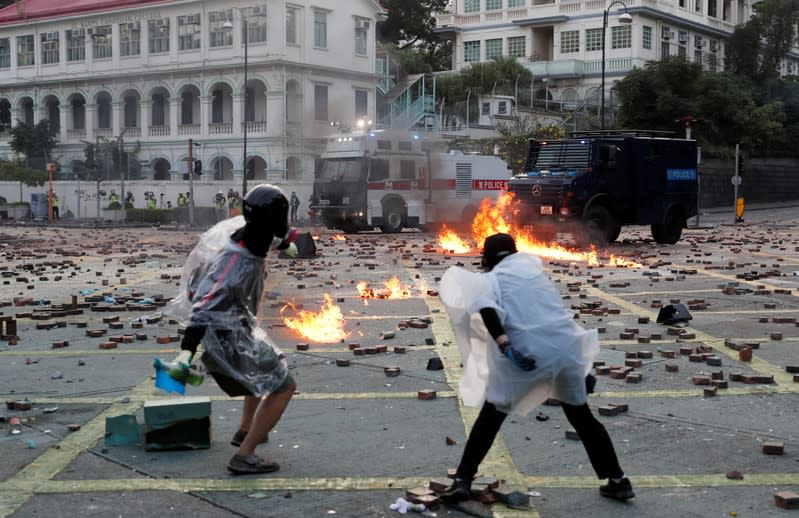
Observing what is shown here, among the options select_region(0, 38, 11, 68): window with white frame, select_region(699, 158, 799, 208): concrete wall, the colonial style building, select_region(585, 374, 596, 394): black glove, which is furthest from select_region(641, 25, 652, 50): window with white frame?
select_region(585, 374, 596, 394): black glove

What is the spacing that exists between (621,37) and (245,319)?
6319 centimetres

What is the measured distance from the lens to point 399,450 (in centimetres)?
623

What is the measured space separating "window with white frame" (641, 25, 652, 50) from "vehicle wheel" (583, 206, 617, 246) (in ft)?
145

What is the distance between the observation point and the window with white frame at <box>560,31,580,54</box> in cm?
6706

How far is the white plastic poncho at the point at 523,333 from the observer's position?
16.8ft

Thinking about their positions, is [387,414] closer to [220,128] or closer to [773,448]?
[773,448]

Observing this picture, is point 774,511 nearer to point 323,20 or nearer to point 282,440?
point 282,440

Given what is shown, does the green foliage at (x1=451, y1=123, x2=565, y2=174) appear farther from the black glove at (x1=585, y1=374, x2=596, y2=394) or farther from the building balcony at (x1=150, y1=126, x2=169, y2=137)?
the black glove at (x1=585, y1=374, x2=596, y2=394)

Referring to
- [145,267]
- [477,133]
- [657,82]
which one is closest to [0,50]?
[477,133]

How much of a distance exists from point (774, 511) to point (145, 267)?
52.9 ft

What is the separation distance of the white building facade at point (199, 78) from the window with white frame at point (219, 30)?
2.5 inches

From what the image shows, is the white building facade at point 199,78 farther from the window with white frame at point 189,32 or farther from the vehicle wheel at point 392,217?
the vehicle wheel at point 392,217

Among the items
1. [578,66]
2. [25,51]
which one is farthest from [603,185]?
[25,51]

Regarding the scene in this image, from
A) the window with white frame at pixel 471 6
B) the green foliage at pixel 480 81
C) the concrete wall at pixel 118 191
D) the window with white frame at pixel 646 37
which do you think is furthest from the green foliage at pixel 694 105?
the window with white frame at pixel 471 6
